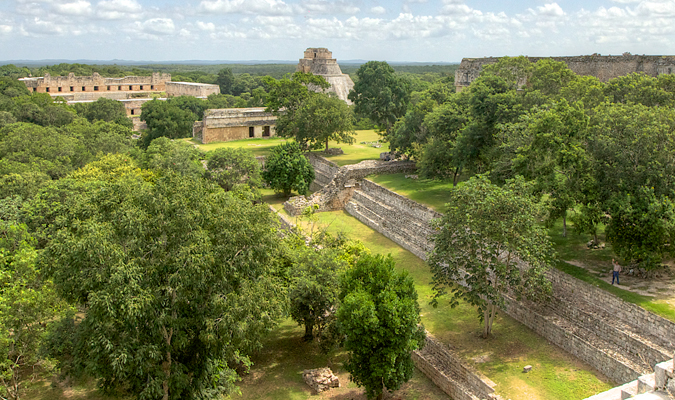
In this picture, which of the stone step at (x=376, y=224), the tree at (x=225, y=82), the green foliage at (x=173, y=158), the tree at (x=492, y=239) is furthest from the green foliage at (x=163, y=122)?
the tree at (x=225, y=82)

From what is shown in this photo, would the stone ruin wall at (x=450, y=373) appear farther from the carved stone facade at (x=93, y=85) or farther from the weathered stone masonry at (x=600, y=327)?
the carved stone facade at (x=93, y=85)

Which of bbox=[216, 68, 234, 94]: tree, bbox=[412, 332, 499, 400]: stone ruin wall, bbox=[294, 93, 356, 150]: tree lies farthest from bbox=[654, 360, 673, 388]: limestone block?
bbox=[216, 68, 234, 94]: tree

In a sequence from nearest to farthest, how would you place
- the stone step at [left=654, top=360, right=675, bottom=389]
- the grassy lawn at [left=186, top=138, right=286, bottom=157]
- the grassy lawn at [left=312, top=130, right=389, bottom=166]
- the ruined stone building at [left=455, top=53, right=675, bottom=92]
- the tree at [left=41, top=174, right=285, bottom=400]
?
the stone step at [left=654, top=360, right=675, bottom=389] < the tree at [left=41, top=174, right=285, bottom=400] < the ruined stone building at [left=455, top=53, right=675, bottom=92] < the grassy lawn at [left=312, top=130, right=389, bottom=166] < the grassy lawn at [left=186, top=138, right=286, bottom=157]

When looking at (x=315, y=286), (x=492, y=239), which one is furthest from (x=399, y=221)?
(x=315, y=286)

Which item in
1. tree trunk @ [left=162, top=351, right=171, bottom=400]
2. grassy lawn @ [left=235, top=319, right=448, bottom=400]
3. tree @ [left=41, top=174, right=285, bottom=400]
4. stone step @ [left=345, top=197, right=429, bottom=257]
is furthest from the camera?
stone step @ [left=345, top=197, right=429, bottom=257]

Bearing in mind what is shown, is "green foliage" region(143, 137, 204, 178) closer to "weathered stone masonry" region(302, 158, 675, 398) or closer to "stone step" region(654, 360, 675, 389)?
"weathered stone masonry" region(302, 158, 675, 398)

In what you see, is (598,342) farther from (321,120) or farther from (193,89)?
(193,89)

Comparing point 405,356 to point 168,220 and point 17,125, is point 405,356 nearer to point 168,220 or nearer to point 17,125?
point 168,220
